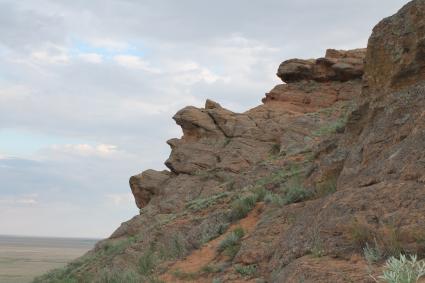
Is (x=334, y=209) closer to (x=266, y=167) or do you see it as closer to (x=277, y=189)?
(x=277, y=189)

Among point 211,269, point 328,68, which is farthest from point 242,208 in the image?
point 328,68

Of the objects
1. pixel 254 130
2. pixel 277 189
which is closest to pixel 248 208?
pixel 277 189

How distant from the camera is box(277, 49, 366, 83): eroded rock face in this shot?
110 ft

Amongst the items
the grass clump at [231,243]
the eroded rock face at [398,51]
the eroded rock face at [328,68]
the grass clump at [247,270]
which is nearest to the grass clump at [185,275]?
the grass clump at [231,243]

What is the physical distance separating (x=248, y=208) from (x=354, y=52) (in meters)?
26.0

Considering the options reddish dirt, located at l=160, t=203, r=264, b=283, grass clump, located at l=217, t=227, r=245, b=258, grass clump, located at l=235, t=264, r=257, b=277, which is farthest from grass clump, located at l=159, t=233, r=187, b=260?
grass clump, located at l=235, t=264, r=257, b=277

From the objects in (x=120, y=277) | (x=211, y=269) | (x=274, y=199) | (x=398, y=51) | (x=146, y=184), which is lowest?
(x=120, y=277)

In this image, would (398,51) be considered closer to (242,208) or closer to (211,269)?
(242,208)

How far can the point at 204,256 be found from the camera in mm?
10922

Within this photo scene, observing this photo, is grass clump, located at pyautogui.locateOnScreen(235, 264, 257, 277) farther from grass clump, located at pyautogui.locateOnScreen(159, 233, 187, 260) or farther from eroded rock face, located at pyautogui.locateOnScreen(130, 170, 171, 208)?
eroded rock face, located at pyautogui.locateOnScreen(130, 170, 171, 208)

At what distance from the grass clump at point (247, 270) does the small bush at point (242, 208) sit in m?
3.64

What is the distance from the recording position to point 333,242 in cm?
648

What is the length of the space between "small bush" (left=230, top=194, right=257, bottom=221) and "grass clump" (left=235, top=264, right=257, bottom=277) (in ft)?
12.0

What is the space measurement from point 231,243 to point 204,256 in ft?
2.92
